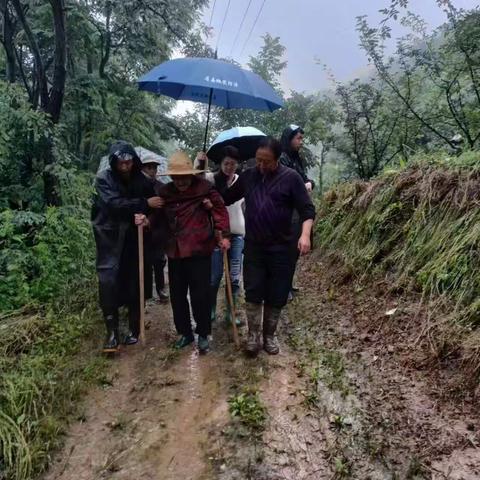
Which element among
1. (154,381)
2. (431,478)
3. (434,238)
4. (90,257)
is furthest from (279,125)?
(431,478)

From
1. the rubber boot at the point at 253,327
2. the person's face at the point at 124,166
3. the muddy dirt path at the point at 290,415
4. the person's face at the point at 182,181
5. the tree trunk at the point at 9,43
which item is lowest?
the muddy dirt path at the point at 290,415

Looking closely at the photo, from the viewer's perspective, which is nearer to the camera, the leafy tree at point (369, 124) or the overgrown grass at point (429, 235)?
the overgrown grass at point (429, 235)

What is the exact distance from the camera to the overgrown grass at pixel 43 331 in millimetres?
3031

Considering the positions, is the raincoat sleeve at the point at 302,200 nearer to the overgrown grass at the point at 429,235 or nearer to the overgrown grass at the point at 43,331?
the overgrown grass at the point at 429,235

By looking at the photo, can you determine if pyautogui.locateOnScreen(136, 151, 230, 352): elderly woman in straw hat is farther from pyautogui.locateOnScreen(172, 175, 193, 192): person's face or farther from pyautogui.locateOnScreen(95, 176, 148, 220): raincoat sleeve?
pyautogui.locateOnScreen(95, 176, 148, 220): raincoat sleeve

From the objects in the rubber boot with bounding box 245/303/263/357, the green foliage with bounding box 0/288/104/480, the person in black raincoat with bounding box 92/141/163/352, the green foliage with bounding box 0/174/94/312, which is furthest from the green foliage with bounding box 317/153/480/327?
the green foliage with bounding box 0/174/94/312

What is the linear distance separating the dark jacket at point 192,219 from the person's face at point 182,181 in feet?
0.12

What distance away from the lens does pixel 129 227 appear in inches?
172

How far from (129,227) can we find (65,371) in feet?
4.80

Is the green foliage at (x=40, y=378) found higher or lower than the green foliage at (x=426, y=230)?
lower

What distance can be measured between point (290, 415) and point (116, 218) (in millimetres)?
2431

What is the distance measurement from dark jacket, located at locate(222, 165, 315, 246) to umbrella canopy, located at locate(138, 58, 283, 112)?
101 centimetres

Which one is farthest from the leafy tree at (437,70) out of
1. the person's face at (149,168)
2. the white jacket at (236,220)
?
the person's face at (149,168)

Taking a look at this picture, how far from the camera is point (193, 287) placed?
167 inches
